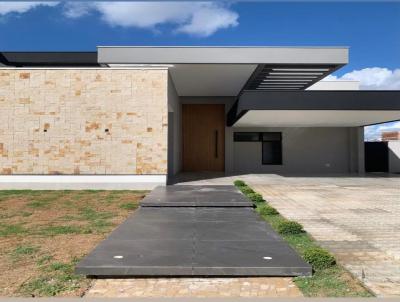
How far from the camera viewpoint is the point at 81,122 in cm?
1395

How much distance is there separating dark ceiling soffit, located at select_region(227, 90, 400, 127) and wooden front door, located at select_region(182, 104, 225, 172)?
10647mm

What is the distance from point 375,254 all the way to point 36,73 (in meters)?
13.7

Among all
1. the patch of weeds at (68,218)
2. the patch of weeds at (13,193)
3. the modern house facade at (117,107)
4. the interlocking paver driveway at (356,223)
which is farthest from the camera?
the modern house facade at (117,107)

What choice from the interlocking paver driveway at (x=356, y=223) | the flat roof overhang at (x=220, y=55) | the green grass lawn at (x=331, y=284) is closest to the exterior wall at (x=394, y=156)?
the interlocking paver driveway at (x=356, y=223)

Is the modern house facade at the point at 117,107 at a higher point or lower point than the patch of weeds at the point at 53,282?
higher

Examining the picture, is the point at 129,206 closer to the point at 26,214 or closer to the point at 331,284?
the point at 26,214

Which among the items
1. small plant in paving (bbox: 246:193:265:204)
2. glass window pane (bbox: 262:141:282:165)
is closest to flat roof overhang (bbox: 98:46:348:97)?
small plant in paving (bbox: 246:193:265:204)

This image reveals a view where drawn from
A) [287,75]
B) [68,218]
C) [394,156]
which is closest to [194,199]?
[68,218]

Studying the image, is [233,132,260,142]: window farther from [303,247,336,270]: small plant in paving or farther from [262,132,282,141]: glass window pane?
[303,247,336,270]: small plant in paving

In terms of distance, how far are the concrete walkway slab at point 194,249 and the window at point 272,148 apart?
15946 mm

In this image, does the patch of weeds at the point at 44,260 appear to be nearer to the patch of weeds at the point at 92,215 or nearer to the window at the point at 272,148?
the patch of weeds at the point at 92,215

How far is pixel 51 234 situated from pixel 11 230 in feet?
3.40

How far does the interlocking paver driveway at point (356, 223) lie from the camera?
4516 millimetres

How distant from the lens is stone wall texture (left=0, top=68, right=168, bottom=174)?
545 inches
